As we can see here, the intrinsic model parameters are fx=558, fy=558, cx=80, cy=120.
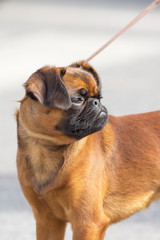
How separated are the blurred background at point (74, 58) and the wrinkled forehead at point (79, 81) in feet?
1.27

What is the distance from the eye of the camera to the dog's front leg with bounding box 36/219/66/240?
2.90m

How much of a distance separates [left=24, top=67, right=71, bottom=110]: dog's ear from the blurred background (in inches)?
14.9

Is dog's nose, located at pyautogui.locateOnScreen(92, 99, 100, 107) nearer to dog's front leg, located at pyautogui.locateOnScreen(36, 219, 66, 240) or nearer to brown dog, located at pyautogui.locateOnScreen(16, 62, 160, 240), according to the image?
brown dog, located at pyautogui.locateOnScreen(16, 62, 160, 240)

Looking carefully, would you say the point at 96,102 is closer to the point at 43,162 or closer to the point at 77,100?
the point at 77,100

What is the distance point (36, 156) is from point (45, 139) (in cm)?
11

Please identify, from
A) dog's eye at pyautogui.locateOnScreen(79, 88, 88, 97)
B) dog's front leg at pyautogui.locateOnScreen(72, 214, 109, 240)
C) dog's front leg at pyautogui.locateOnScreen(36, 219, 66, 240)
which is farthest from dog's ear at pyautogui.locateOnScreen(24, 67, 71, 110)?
dog's front leg at pyautogui.locateOnScreen(36, 219, 66, 240)

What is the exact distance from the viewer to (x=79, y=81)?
261 centimetres

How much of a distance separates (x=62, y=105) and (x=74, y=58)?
477cm

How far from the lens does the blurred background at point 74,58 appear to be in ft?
12.2

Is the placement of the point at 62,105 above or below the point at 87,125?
above

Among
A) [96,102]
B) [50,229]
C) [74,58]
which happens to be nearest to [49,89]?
[96,102]

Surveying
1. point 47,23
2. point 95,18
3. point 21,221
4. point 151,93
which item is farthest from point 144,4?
point 21,221

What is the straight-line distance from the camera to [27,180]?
8.98ft

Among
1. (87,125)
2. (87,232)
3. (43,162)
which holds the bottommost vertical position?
(87,232)
